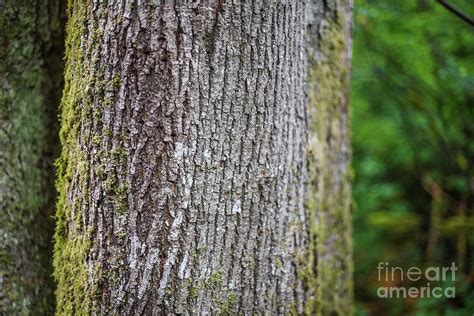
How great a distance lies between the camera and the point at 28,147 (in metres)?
2.29

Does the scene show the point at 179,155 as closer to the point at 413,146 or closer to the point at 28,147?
the point at 28,147

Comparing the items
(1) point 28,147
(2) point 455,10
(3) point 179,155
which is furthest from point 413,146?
(1) point 28,147

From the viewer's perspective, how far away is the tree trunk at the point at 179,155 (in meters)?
1.78

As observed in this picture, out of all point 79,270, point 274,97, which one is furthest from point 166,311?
point 274,97

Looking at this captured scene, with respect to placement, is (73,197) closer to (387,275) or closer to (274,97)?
(274,97)

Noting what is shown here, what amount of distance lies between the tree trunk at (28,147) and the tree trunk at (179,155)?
0.31 metres

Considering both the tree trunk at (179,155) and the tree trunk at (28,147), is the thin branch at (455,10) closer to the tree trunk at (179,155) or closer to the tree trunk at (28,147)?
the tree trunk at (179,155)

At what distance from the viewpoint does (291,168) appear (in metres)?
Result: 2.07

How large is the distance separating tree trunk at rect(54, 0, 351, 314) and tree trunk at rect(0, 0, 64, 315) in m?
0.31

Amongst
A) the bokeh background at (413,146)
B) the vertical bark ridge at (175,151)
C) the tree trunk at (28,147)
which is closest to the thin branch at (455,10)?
the bokeh background at (413,146)

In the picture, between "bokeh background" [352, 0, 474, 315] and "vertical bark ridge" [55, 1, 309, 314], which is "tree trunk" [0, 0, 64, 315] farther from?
"bokeh background" [352, 0, 474, 315]

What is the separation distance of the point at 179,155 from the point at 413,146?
3795mm

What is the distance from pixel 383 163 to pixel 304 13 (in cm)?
387

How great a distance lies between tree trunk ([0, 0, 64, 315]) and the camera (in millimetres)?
2213
